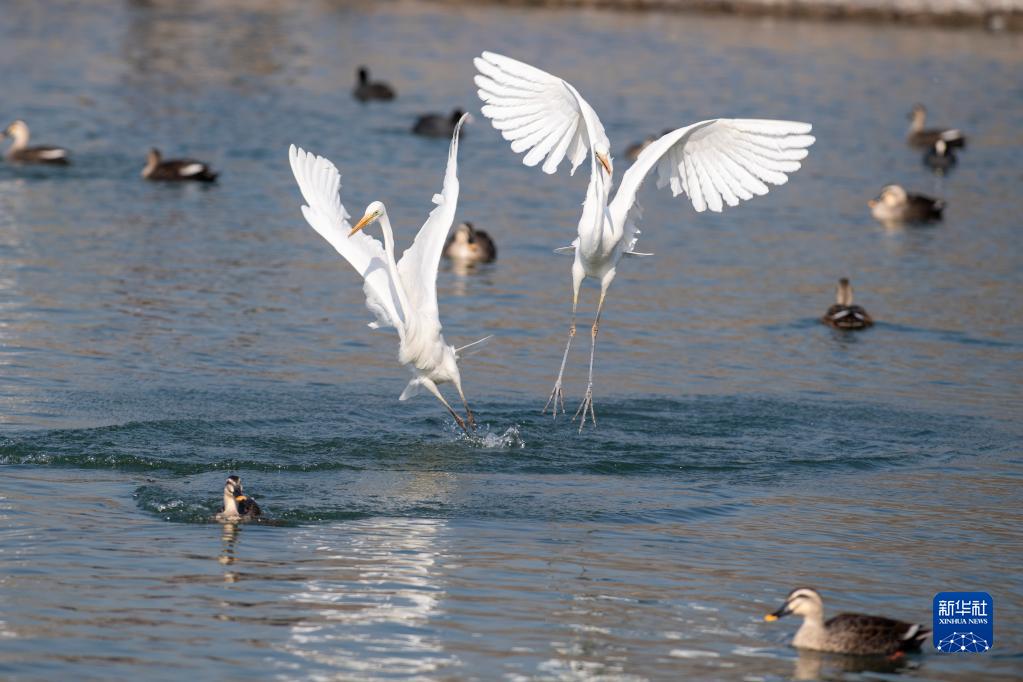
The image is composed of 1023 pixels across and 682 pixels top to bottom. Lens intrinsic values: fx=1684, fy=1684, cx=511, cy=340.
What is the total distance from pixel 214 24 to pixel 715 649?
41412mm

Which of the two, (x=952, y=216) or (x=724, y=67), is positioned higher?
(x=724, y=67)

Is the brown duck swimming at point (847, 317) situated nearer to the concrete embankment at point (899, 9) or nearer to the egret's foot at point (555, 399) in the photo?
the egret's foot at point (555, 399)

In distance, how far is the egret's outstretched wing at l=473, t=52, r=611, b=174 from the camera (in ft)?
40.8

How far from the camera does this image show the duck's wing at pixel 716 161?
12.1 m

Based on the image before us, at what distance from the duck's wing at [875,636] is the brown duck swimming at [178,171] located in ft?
53.1

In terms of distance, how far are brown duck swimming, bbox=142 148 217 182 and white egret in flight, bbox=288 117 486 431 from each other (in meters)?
11.5

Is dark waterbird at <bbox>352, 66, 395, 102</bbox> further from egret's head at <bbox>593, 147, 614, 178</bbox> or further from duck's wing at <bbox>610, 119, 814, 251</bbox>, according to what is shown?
egret's head at <bbox>593, 147, 614, 178</bbox>

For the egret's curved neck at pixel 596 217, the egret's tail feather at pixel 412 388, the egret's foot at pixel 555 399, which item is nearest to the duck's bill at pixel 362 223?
the egret's tail feather at pixel 412 388

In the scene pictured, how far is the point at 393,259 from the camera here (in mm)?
11180

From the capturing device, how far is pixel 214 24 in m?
47.2

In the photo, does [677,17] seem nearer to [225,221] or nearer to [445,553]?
[225,221]

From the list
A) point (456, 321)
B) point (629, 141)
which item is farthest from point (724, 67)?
point (456, 321)

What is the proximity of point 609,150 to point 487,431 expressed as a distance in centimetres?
229

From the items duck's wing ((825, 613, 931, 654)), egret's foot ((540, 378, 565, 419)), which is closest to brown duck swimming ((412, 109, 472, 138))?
egret's foot ((540, 378, 565, 419))
